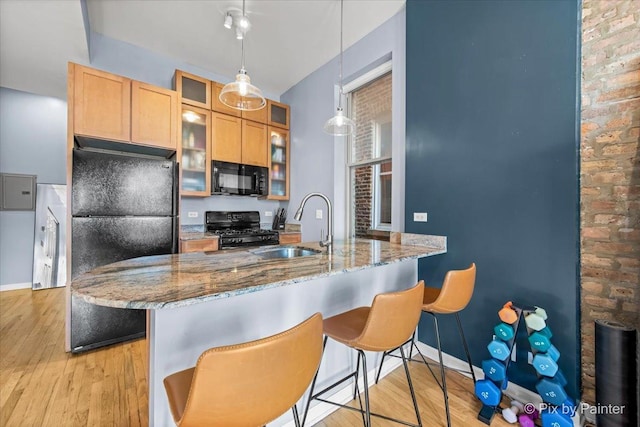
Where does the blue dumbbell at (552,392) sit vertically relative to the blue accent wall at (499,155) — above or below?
below

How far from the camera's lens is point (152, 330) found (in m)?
1.01

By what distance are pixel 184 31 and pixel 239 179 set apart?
1721mm

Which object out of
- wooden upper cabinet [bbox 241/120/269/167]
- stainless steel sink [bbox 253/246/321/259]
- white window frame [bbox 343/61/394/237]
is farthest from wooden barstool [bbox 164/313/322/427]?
wooden upper cabinet [bbox 241/120/269/167]

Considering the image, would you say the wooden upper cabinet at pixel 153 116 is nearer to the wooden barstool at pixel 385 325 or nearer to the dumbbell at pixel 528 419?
the wooden barstool at pixel 385 325

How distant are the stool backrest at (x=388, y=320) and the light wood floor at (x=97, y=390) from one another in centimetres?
74

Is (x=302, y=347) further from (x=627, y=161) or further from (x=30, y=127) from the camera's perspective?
(x=30, y=127)

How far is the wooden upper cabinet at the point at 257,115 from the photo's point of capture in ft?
A: 11.9

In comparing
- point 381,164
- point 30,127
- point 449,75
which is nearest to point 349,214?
point 381,164

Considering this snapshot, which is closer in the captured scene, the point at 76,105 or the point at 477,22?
the point at 477,22

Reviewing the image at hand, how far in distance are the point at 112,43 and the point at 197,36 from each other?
0.98 meters

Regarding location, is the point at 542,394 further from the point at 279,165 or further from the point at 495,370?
the point at 279,165

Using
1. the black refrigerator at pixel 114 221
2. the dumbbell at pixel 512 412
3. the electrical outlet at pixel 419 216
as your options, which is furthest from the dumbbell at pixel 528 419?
the black refrigerator at pixel 114 221

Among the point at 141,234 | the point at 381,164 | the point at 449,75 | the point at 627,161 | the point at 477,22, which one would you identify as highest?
the point at 477,22

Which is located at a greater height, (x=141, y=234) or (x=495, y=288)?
(x=141, y=234)
